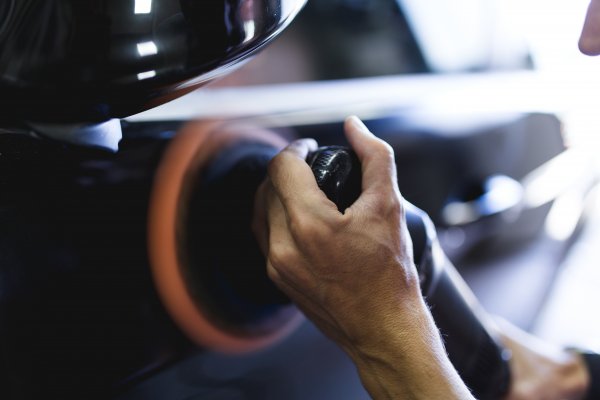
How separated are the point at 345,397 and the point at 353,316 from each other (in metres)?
0.22

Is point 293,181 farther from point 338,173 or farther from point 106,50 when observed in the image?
point 106,50

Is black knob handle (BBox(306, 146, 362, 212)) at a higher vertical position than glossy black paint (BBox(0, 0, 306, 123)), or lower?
lower

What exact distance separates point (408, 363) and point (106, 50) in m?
0.36

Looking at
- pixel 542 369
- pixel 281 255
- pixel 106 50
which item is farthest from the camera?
pixel 542 369

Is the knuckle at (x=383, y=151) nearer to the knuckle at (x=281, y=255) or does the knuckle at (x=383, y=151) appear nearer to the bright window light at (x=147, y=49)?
the knuckle at (x=281, y=255)

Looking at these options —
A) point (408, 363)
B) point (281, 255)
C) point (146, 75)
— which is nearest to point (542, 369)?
point (408, 363)

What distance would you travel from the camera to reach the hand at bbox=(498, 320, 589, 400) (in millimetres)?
988

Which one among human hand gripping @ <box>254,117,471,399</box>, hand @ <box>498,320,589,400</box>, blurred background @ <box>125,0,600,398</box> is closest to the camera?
human hand gripping @ <box>254,117,471,399</box>

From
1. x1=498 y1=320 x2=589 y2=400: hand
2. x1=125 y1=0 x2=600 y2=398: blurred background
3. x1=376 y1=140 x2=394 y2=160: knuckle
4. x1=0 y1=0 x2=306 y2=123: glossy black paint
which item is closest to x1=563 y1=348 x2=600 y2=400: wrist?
x1=498 y1=320 x2=589 y2=400: hand

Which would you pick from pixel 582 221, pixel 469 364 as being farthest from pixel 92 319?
pixel 582 221

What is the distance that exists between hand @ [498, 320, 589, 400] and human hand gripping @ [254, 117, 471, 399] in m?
0.47

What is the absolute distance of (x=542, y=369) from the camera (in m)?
1.04

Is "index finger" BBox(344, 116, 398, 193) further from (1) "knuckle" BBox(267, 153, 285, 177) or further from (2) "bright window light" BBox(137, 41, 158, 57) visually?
(2) "bright window light" BBox(137, 41, 158, 57)

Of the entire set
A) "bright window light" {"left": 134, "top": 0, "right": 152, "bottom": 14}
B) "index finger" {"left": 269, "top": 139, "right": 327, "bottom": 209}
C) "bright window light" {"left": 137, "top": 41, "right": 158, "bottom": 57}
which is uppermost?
"bright window light" {"left": 134, "top": 0, "right": 152, "bottom": 14}
